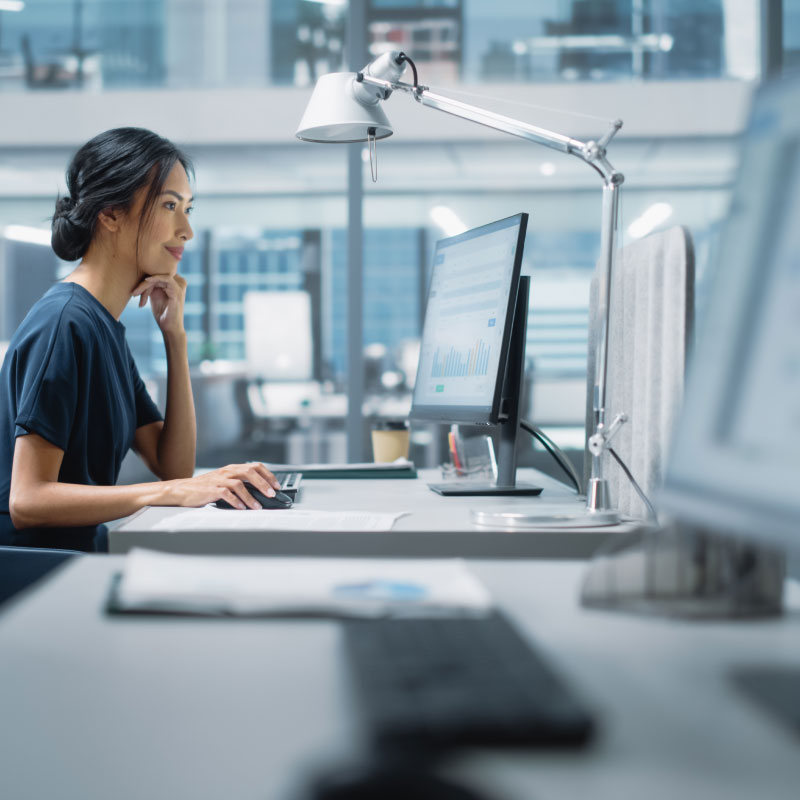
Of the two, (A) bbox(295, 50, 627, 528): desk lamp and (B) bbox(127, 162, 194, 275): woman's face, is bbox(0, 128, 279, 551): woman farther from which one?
(A) bbox(295, 50, 627, 528): desk lamp

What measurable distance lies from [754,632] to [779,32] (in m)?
3.52

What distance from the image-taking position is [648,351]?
1232 millimetres

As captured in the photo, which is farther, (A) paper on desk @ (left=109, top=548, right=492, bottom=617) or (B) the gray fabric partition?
(B) the gray fabric partition

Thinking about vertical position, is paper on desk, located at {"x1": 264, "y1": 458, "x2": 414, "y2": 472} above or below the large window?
below

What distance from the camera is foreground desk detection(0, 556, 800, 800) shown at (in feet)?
1.25

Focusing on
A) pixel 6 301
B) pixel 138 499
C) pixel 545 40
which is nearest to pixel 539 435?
pixel 138 499

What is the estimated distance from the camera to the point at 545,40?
12.3 ft

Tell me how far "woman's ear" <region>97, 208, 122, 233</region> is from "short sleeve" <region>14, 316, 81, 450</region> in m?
0.31

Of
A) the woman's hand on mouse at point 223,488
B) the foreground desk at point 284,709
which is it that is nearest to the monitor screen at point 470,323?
the woman's hand on mouse at point 223,488

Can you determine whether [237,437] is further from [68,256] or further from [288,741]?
[288,741]

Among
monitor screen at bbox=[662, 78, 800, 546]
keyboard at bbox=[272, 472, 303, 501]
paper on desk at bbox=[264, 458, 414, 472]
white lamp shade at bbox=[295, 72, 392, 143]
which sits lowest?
paper on desk at bbox=[264, 458, 414, 472]

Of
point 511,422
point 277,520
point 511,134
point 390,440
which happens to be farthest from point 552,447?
point 277,520

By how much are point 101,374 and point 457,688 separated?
1.23 meters

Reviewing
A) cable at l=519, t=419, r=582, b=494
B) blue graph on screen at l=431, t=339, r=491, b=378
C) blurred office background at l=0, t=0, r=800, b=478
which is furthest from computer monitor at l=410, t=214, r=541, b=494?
blurred office background at l=0, t=0, r=800, b=478
